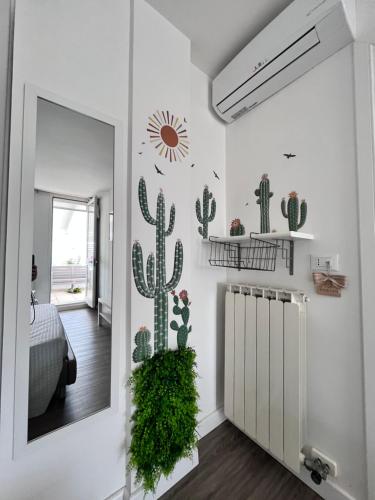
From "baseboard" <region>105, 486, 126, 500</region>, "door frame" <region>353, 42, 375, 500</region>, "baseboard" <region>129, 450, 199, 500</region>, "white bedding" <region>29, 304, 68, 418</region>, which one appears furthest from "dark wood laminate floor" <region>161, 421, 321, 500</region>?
"white bedding" <region>29, 304, 68, 418</region>

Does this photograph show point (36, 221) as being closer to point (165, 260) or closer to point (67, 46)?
point (165, 260)

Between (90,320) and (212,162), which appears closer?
(90,320)

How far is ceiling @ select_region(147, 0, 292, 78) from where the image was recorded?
1209 millimetres

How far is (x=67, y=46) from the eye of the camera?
974 millimetres

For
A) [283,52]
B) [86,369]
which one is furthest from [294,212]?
[86,369]

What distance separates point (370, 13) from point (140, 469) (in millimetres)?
2450

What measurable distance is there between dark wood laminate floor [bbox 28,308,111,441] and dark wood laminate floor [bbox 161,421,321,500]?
0.70 metres

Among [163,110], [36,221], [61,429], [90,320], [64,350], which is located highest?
[163,110]

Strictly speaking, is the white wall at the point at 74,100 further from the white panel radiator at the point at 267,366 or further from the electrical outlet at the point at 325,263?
the electrical outlet at the point at 325,263

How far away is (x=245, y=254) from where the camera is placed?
1617 mm

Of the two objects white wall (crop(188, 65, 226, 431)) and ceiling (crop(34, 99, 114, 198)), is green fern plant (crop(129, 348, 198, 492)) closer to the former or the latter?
white wall (crop(188, 65, 226, 431))

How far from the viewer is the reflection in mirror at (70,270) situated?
0.90m

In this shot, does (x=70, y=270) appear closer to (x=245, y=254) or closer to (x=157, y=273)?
(x=157, y=273)

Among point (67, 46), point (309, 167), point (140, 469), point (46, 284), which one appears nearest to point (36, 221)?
point (46, 284)
